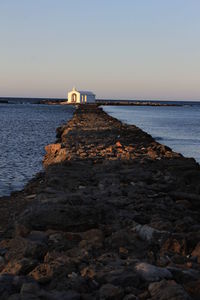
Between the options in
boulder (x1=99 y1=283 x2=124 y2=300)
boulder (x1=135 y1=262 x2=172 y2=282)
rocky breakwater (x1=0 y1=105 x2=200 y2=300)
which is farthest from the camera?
boulder (x1=135 y1=262 x2=172 y2=282)

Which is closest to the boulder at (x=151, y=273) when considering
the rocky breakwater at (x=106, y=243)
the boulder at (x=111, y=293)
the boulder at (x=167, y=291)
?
the rocky breakwater at (x=106, y=243)

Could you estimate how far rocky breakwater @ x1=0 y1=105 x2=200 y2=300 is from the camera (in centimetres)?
415

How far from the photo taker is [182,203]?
818 centimetres

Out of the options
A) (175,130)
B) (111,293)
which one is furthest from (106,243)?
(175,130)

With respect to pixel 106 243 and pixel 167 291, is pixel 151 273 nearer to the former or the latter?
pixel 167 291

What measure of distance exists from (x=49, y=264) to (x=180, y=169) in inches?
315

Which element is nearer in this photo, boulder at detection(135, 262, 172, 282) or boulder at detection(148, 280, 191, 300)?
boulder at detection(148, 280, 191, 300)

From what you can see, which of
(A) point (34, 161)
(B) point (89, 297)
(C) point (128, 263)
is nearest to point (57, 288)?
(B) point (89, 297)

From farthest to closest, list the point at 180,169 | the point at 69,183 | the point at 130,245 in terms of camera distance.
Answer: the point at 180,169 < the point at 69,183 < the point at 130,245

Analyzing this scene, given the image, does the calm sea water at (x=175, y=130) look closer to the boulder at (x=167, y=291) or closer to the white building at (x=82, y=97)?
the boulder at (x=167, y=291)

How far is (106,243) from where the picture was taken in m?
5.63

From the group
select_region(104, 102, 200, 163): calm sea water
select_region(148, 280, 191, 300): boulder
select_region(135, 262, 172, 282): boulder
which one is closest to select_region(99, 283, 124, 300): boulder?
select_region(148, 280, 191, 300): boulder

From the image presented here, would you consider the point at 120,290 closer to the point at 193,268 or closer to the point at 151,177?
the point at 193,268

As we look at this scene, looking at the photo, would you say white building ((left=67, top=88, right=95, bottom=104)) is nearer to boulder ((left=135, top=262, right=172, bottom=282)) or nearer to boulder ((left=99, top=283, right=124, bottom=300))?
boulder ((left=135, top=262, right=172, bottom=282))
